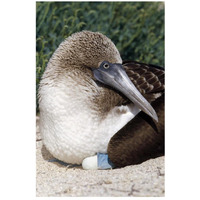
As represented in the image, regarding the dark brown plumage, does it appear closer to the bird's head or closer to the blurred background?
the bird's head

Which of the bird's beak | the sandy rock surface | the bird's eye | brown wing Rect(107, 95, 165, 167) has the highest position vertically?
the bird's eye

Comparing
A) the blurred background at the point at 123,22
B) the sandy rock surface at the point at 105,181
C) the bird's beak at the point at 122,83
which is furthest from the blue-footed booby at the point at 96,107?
the blurred background at the point at 123,22

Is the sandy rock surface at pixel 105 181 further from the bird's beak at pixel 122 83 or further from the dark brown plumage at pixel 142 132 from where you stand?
the bird's beak at pixel 122 83

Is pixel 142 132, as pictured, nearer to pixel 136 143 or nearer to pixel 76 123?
pixel 136 143

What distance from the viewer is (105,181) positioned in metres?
3.48

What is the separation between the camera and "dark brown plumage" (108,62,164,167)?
3717 mm

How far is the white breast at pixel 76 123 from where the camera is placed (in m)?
3.78

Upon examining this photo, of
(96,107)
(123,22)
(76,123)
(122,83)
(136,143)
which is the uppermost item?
(123,22)

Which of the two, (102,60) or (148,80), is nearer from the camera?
(102,60)

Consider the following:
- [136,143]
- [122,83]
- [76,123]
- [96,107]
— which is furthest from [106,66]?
[136,143]

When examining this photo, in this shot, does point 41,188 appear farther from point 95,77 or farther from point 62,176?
point 95,77

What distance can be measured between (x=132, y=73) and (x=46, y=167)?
3.91ft

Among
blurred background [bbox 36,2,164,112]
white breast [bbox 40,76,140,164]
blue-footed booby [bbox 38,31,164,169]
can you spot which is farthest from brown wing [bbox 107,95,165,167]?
blurred background [bbox 36,2,164,112]

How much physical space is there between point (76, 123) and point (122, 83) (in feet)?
1.77
